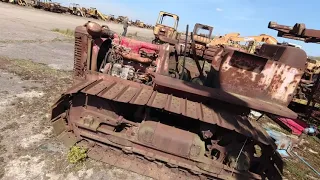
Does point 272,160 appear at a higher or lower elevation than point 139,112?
lower

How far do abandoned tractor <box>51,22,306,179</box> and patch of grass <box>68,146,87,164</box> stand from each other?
0.11m

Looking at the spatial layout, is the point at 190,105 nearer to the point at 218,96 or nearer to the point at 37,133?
the point at 218,96

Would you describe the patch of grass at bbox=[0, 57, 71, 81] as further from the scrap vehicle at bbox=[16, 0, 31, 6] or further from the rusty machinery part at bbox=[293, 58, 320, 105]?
the scrap vehicle at bbox=[16, 0, 31, 6]

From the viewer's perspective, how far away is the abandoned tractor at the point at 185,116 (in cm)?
385

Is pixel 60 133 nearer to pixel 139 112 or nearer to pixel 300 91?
pixel 139 112

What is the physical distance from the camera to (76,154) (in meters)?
3.85

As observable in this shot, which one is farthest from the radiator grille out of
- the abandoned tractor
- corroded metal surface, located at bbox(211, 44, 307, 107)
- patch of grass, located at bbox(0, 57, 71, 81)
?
patch of grass, located at bbox(0, 57, 71, 81)

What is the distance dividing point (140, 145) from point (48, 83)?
408 centimetres

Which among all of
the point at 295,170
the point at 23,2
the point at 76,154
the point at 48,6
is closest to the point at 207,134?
the point at 76,154

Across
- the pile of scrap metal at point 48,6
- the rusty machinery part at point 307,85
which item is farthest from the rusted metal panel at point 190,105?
the pile of scrap metal at point 48,6

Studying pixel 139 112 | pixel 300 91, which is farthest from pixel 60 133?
pixel 300 91

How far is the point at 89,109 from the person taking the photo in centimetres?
418

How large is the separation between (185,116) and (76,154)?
1.80m

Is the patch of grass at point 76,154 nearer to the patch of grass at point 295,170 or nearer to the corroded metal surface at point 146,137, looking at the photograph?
the corroded metal surface at point 146,137
